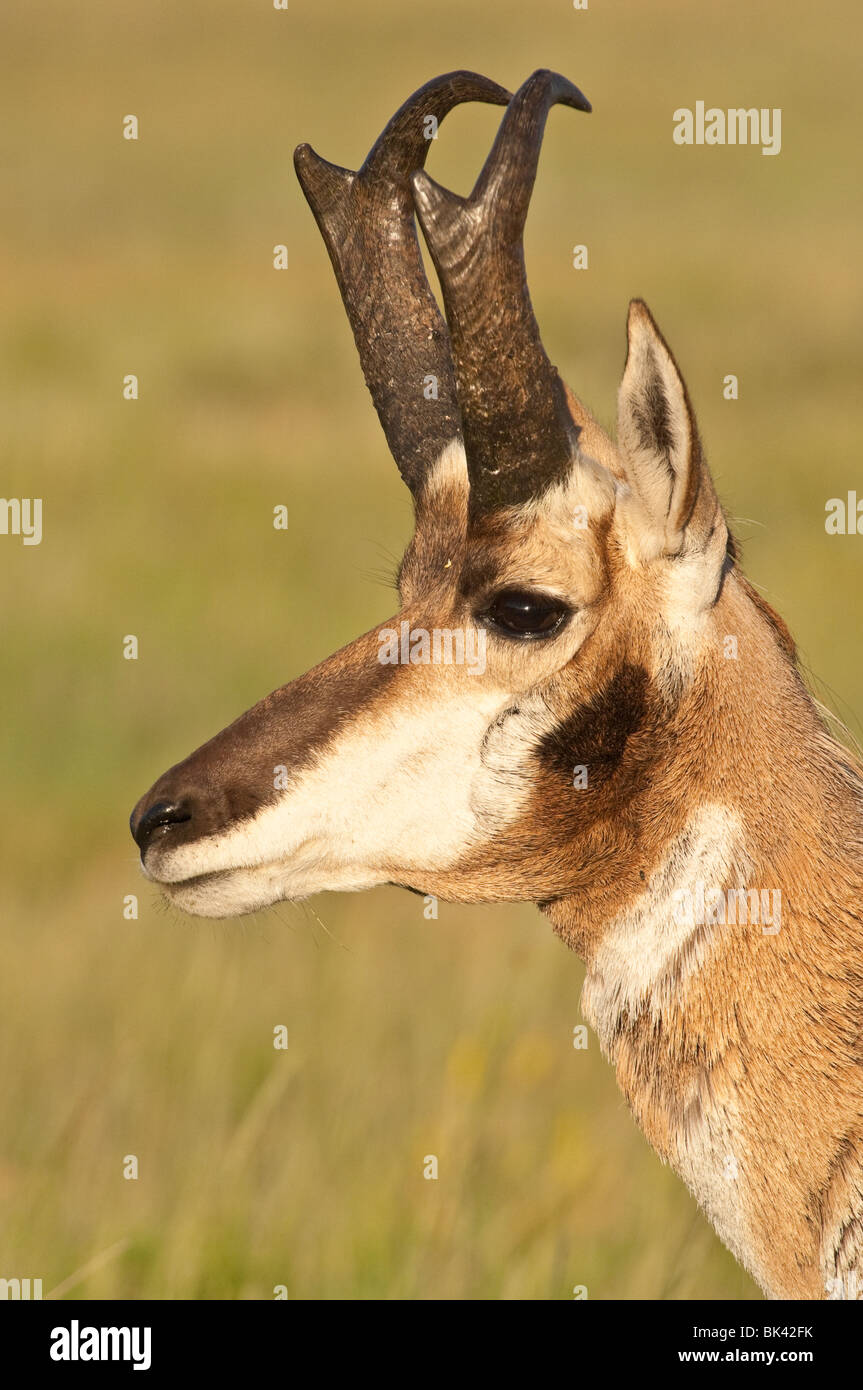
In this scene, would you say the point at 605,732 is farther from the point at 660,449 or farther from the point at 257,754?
the point at 257,754

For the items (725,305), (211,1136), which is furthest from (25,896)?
(725,305)

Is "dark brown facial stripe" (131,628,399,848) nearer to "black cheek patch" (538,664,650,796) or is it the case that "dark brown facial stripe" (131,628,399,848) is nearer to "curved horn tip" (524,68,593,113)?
"black cheek patch" (538,664,650,796)

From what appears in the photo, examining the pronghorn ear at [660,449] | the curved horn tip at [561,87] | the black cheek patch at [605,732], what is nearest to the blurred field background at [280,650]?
the black cheek patch at [605,732]

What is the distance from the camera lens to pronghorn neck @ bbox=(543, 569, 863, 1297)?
4434 mm

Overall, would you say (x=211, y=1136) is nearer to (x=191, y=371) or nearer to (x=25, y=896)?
(x=25, y=896)

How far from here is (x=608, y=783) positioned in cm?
461

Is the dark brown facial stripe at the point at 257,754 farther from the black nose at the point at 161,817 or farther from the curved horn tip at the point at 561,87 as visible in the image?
the curved horn tip at the point at 561,87

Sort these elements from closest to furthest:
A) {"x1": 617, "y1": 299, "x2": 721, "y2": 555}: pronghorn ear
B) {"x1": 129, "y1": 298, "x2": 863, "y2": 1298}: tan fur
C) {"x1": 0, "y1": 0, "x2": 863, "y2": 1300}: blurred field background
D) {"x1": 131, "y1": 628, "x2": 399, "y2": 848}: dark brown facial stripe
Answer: {"x1": 617, "y1": 299, "x2": 721, "y2": 555}: pronghorn ear, {"x1": 129, "y1": 298, "x2": 863, "y2": 1298}: tan fur, {"x1": 131, "y1": 628, "x2": 399, "y2": 848}: dark brown facial stripe, {"x1": 0, "y1": 0, "x2": 863, "y2": 1300}: blurred field background

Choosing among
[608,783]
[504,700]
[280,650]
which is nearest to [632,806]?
[608,783]

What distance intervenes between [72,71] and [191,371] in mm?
41565

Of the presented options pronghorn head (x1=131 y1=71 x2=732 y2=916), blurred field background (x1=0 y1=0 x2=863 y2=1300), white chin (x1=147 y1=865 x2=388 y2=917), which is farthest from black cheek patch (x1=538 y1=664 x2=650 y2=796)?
white chin (x1=147 y1=865 x2=388 y2=917)

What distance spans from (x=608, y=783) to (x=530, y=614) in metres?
0.51

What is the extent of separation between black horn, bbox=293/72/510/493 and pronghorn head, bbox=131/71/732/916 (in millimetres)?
717

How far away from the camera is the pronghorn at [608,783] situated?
14.6 feet
